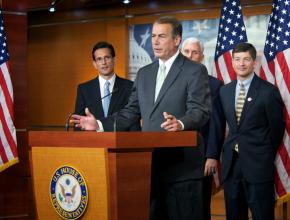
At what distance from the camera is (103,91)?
4.41 metres

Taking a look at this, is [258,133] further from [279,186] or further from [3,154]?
[3,154]

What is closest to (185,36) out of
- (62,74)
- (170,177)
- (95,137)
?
(62,74)

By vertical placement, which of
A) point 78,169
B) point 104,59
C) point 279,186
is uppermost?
point 104,59

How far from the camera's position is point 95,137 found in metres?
2.47

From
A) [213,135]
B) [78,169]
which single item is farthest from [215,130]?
[78,169]

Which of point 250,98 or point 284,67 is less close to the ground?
point 284,67

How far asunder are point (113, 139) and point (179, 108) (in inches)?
24.7

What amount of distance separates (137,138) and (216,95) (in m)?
2.02

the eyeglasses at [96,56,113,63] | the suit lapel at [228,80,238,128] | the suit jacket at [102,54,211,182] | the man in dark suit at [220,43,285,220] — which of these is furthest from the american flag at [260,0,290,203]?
the suit jacket at [102,54,211,182]

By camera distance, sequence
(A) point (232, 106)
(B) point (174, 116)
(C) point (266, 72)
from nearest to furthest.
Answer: (B) point (174, 116) → (A) point (232, 106) → (C) point (266, 72)

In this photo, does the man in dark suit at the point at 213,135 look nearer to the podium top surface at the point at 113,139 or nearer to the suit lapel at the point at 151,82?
the suit lapel at the point at 151,82

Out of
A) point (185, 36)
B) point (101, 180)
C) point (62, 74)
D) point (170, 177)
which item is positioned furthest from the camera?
point (62, 74)

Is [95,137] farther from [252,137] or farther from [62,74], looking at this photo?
[62,74]

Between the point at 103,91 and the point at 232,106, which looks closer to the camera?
the point at 232,106
